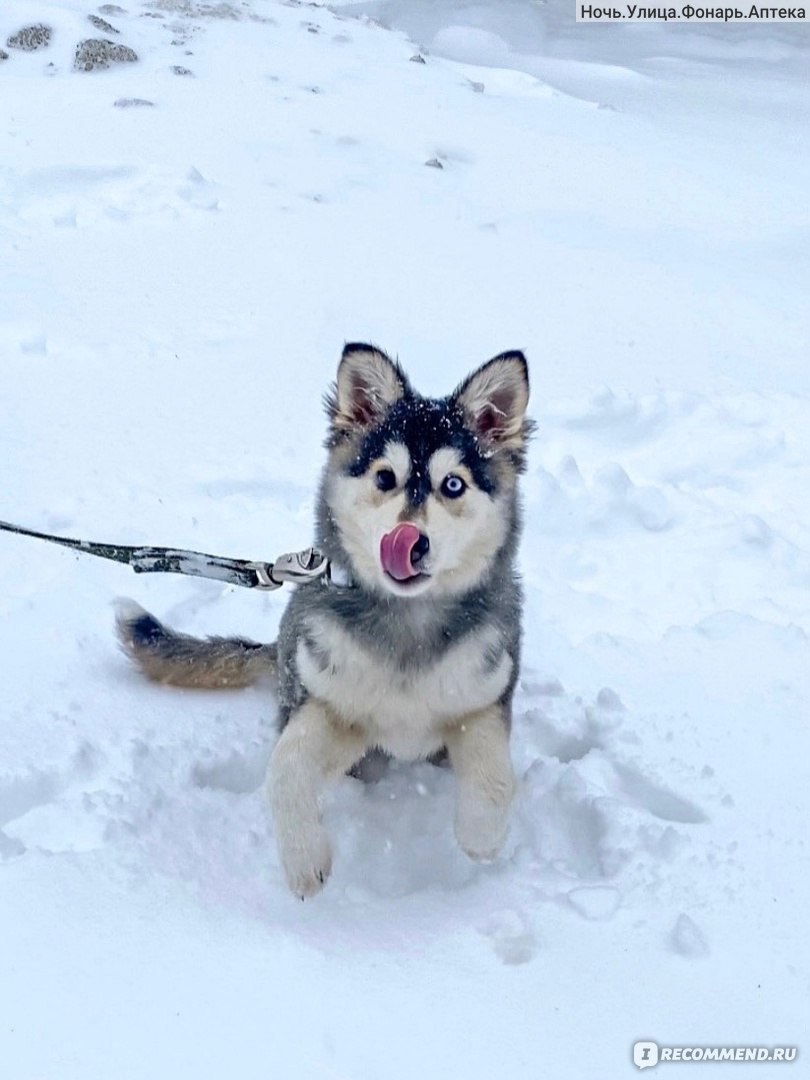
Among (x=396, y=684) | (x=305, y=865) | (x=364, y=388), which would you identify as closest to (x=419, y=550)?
(x=396, y=684)

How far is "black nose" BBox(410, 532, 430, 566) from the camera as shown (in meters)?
2.33

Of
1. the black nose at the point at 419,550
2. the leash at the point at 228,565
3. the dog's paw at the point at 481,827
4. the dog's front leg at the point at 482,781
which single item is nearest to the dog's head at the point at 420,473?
the black nose at the point at 419,550

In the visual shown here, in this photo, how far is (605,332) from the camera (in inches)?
249

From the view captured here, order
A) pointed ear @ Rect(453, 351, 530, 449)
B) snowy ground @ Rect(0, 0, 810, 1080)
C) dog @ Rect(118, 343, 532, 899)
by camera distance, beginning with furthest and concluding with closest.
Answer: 1. pointed ear @ Rect(453, 351, 530, 449)
2. dog @ Rect(118, 343, 532, 899)
3. snowy ground @ Rect(0, 0, 810, 1080)

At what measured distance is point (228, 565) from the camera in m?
2.76

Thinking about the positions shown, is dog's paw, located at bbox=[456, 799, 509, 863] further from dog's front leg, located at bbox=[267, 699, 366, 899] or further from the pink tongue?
the pink tongue

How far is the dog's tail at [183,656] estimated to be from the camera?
3166mm

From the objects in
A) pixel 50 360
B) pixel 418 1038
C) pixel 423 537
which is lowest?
pixel 50 360

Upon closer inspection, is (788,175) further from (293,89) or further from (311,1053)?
(311,1053)

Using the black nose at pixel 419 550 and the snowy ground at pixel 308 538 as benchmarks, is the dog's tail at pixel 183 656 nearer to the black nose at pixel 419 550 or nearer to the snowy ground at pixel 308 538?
the snowy ground at pixel 308 538

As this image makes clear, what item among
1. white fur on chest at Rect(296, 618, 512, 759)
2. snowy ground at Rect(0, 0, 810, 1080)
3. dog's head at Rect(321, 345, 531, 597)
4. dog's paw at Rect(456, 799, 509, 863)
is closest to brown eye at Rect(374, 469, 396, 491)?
dog's head at Rect(321, 345, 531, 597)

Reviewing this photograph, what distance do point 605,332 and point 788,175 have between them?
4.35 m

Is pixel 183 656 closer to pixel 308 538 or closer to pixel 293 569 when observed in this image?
pixel 293 569

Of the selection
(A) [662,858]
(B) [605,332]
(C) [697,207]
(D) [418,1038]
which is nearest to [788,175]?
(C) [697,207]
